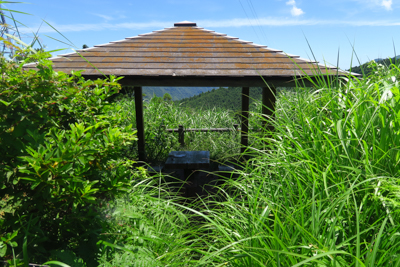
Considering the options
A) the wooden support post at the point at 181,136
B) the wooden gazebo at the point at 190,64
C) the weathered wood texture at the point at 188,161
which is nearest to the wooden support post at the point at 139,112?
the wooden gazebo at the point at 190,64

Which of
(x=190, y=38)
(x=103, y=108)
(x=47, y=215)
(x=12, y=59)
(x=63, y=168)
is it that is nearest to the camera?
(x=63, y=168)

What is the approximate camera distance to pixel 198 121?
11586 millimetres

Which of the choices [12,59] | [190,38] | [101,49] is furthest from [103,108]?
[190,38]

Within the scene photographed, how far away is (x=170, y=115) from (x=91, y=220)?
9324 mm

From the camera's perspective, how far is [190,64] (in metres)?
5.88

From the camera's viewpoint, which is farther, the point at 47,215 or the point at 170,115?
the point at 170,115

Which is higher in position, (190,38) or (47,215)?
(190,38)

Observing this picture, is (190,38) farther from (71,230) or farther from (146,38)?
(71,230)

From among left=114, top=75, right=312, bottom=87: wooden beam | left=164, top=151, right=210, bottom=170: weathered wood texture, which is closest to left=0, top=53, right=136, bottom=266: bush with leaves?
left=114, top=75, right=312, bottom=87: wooden beam

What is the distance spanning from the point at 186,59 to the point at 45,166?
4857 mm

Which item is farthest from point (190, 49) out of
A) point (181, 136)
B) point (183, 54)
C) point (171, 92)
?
point (171, 92)

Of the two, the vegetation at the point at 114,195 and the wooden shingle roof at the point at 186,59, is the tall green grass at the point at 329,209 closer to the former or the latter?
the vegetation at the point at 114,195

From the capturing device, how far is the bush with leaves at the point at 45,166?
1.69 metres

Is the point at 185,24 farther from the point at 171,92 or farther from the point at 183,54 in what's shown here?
the point at 171,92
